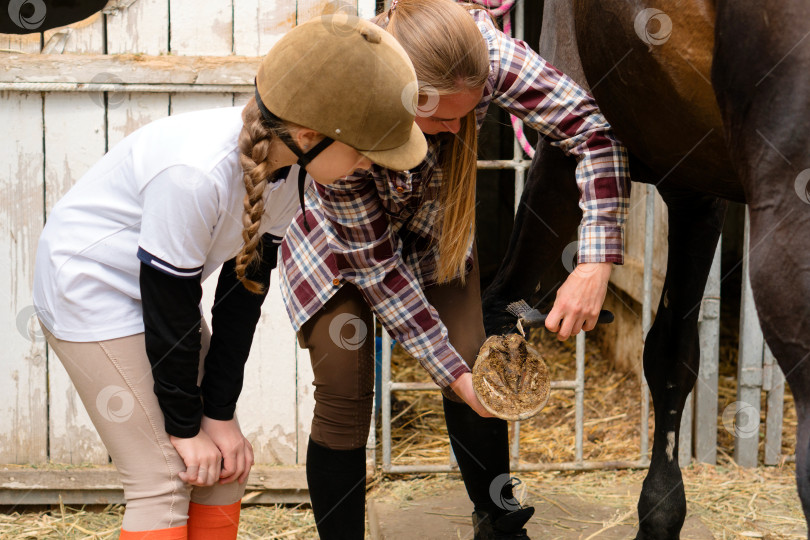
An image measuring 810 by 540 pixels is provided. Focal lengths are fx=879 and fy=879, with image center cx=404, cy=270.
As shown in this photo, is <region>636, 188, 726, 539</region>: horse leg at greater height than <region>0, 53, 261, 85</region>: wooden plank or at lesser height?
lesser

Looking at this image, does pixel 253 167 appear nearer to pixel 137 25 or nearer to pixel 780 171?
pixel 780 171

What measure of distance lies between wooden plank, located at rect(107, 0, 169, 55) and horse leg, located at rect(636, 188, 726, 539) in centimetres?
156

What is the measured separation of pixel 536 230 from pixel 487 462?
0.60m

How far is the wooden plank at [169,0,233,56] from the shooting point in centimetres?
261

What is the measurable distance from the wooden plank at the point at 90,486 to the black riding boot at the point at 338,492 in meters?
0.96

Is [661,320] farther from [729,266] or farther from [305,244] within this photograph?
[729,266]

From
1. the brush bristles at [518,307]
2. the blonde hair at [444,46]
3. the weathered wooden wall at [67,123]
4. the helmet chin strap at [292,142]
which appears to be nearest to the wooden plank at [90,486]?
the weathered wooden wall at [67,123]

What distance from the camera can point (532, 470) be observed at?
303 centimetres

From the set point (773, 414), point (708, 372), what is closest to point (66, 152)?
point (708, 372)

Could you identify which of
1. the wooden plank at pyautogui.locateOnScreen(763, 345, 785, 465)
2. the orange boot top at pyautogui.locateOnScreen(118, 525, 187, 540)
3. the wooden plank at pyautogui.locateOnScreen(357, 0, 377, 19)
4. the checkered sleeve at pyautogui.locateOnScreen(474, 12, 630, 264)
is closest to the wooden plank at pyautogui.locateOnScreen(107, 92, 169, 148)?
the wooden plank at pyautogui.locateOnScreen(357, 0, 377, 19)

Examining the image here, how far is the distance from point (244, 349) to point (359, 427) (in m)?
0.33

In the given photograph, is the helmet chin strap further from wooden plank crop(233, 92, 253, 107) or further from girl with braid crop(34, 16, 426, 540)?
wooden plank crop(233, 92, 253, 107)

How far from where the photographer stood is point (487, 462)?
2.01 m

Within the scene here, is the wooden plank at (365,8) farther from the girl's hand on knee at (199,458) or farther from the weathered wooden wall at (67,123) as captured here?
the girl's hand on knee at (199,458)
